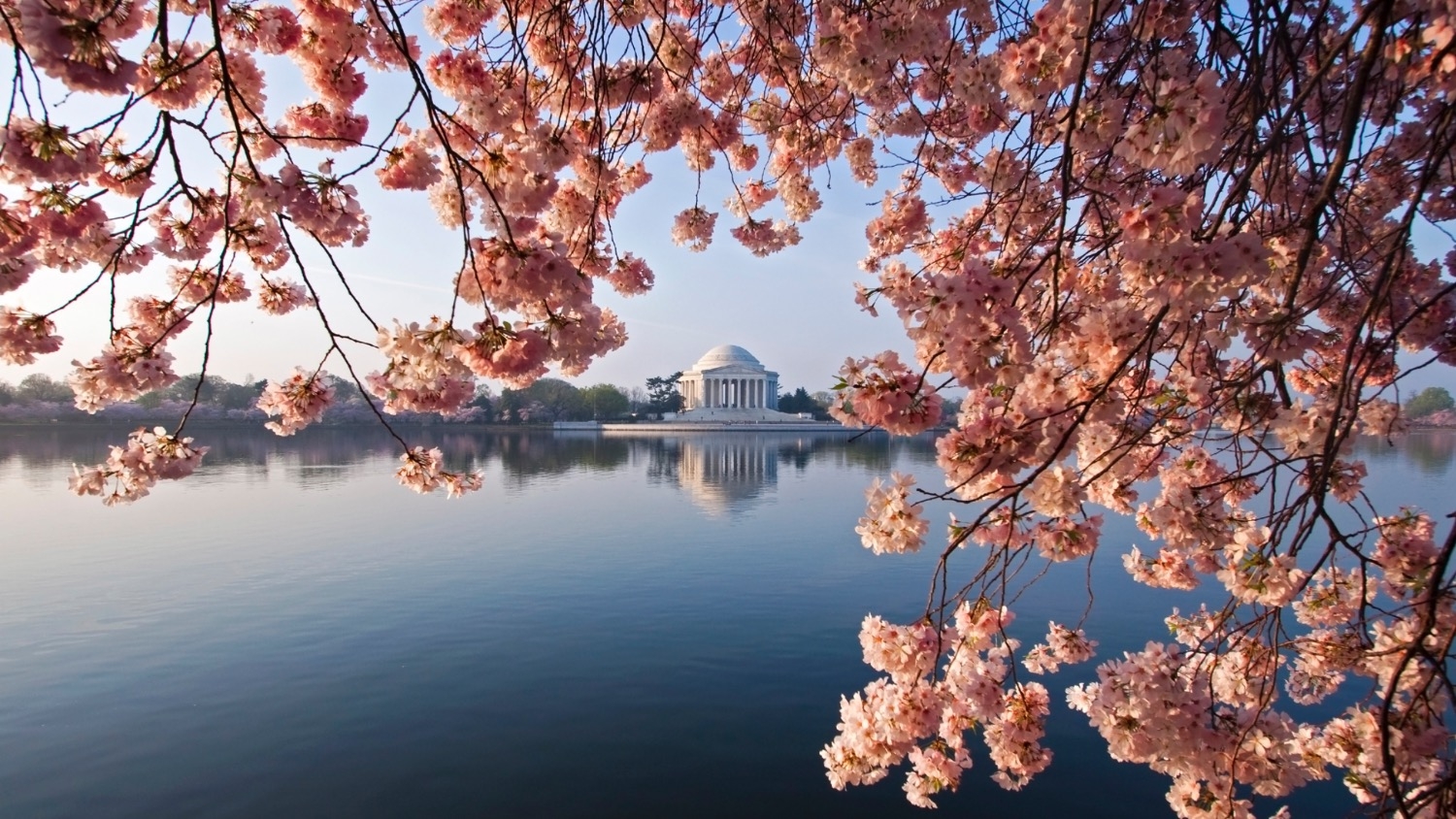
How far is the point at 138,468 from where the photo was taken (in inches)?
97.2

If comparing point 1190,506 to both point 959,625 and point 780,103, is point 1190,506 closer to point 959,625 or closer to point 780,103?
point 959,625

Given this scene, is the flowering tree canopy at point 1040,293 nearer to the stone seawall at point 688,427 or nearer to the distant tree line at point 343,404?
the distant tree line at point 343,404

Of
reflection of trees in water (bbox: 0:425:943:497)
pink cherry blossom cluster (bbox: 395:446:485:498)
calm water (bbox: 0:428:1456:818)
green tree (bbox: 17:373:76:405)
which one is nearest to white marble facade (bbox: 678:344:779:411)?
reflection of trees in water (bbox: 0:425:943:497)

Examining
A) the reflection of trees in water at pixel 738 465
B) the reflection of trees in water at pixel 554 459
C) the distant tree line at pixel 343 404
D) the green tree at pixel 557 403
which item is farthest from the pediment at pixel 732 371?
the reflection of trees in water at pixel 554 459

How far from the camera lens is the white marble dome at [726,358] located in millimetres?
67812

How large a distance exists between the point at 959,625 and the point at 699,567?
650 centimetres

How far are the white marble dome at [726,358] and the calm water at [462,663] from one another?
55.6 meters

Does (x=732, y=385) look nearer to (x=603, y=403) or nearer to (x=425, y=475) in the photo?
(x=603, y=403)

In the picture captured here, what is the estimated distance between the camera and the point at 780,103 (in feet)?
13.8

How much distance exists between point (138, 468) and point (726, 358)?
215 feet

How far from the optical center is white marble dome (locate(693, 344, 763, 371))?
67.8 metres

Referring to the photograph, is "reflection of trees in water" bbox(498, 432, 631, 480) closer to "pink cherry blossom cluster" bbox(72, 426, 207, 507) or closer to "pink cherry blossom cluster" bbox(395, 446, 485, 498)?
"pink cherry blossom cluster" bbox(395, 446, 485, 498)

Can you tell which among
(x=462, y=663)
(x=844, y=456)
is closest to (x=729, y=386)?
(x=844, y=456)

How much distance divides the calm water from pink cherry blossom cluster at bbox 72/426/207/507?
2427mm
